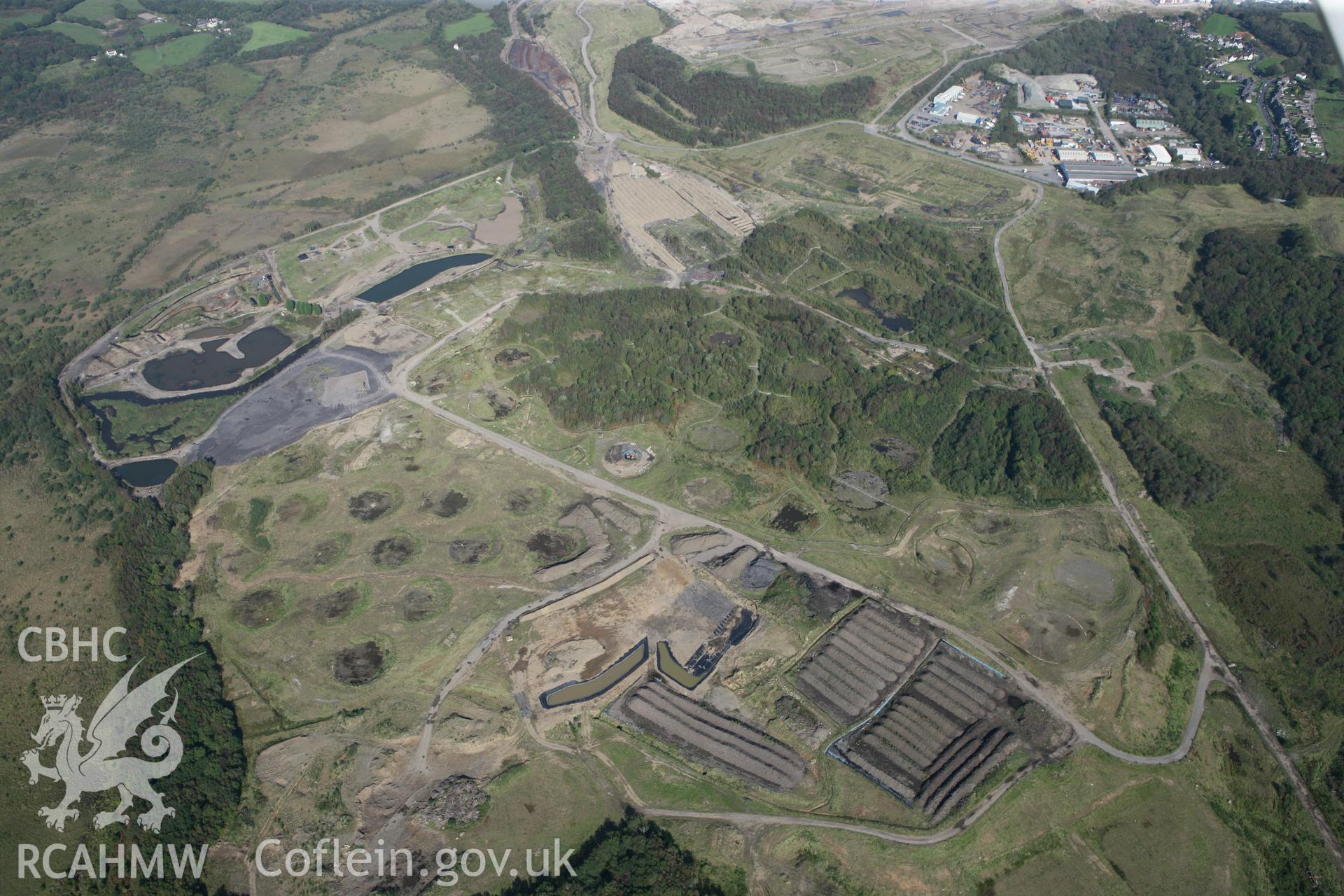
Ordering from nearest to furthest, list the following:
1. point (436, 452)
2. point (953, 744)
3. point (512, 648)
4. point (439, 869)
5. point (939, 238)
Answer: point (439, 869)
point (953, 744)
point (512, 648)
point (436, 452)
point (939, 238)

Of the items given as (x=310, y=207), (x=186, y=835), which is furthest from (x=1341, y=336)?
(x=310, y=207)

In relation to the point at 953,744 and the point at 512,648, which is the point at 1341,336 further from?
the point at 512,648

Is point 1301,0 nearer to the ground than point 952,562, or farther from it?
farther from it

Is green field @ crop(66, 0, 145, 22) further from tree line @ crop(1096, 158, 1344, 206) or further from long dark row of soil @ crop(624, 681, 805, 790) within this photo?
long dark row of soil @ crop(624, 681, 805, 790)

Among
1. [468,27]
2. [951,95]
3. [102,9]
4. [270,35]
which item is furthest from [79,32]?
[951,95]

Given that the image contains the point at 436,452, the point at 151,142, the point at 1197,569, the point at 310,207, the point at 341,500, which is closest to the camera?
the point at 1197,569

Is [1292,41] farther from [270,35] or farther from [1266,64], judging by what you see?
[270,35]

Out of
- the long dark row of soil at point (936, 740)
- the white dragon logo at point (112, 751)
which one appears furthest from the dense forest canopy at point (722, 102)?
the white dragon logo at point (112, 751)
